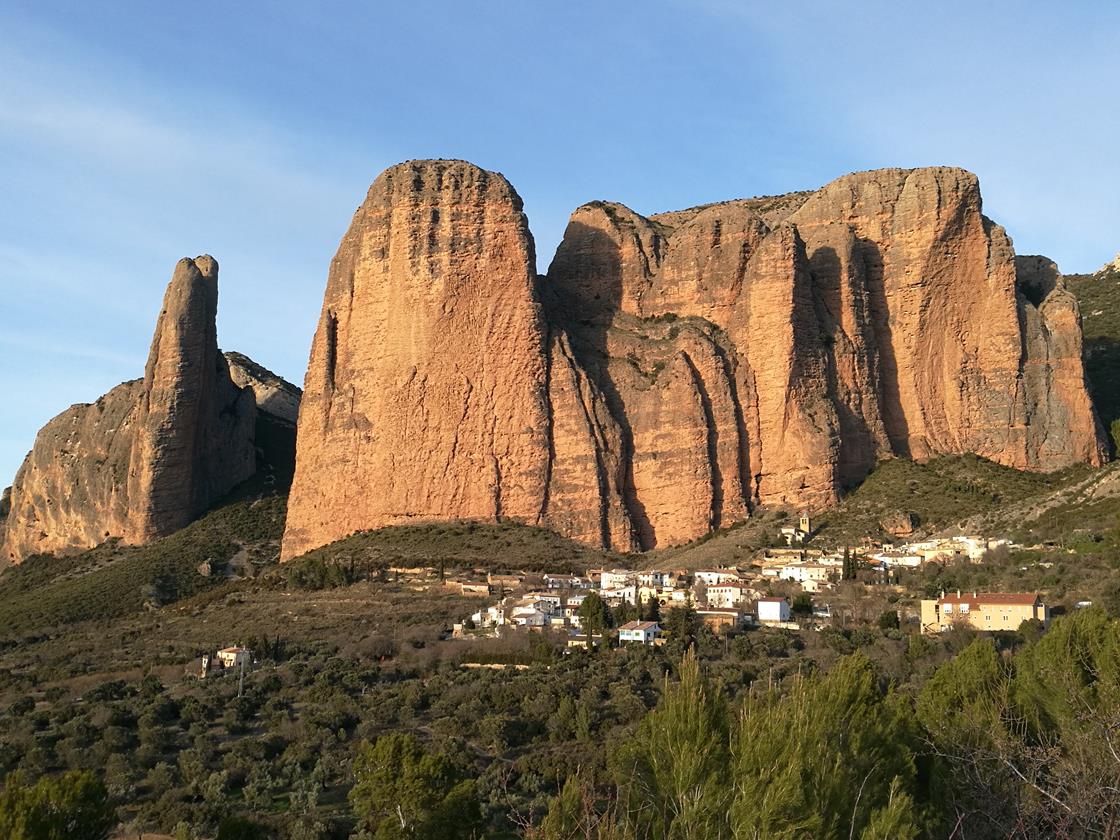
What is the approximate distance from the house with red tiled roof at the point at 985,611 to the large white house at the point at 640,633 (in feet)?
29.0

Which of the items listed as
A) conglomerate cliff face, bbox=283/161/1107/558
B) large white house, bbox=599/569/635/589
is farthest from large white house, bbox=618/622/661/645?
conglomerate cliff face, bbox=283/161/1107/558

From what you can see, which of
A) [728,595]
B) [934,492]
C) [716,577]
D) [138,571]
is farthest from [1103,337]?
[138,571]

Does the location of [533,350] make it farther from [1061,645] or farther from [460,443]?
[1061,645]

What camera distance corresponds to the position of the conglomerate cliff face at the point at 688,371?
68812 mm

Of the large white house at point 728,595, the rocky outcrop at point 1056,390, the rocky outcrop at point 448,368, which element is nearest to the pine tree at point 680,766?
the large white house at point 728,595

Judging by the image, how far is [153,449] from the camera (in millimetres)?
82438

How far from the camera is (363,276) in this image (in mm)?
73250

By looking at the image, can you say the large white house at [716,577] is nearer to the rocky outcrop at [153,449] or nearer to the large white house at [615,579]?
the large white house at [615,579]

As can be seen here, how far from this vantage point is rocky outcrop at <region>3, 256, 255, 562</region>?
272 feet

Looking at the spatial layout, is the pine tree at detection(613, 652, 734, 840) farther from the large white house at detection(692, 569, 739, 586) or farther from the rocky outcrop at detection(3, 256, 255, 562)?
the rocky outcrop at detection(3, 256, 255, 562)

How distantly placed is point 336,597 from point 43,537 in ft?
122

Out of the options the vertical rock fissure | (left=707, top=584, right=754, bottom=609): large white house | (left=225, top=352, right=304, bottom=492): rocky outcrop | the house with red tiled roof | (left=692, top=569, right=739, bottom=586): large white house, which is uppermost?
(left=225, top=352, right=304, bottom=492): rocky outcrop

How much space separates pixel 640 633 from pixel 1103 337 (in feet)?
159

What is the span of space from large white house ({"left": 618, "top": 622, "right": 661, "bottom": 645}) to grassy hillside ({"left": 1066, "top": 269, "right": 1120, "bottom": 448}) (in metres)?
24.6
